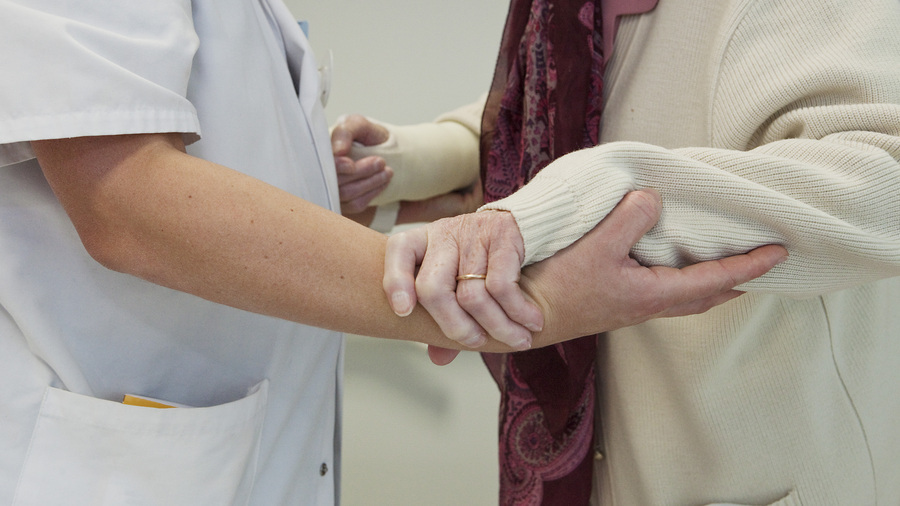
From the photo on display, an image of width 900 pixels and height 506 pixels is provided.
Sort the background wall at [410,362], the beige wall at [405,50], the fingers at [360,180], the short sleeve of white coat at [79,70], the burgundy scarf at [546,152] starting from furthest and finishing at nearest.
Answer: the beige wall at [405,50]
the background wall at [410,362]
the fingers at [360,180]
the burgundy scarf at [546,152]
the short sleeve of white coat at [79,70]

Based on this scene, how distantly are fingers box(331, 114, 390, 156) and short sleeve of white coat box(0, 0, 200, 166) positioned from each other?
0.53m

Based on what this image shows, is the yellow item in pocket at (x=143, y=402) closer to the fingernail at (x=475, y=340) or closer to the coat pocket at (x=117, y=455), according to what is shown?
the coat pocket at (x=117, y=455)

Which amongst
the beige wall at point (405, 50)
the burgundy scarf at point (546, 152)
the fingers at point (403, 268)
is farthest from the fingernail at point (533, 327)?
the beige wall at point (405, 50)

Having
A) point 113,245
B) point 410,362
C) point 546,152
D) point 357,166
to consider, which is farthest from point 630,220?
point 410,362

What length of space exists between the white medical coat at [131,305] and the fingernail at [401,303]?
213 mm

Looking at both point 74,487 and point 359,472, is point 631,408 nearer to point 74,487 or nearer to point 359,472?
point 74,487

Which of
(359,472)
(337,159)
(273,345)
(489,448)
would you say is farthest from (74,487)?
(489,448)

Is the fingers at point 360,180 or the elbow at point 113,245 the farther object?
the fingers at point 360,180

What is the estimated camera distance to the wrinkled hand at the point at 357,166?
3.40 ft

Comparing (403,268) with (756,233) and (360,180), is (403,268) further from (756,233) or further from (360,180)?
(360,180)

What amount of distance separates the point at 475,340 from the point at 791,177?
12.5 inches

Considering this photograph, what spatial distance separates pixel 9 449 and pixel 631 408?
26.9 inches

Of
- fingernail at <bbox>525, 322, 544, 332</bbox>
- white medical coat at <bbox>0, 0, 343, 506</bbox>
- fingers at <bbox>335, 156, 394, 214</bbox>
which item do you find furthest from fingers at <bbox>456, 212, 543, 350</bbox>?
fingers at <bbox>335, 156, 394, 214</bbox>

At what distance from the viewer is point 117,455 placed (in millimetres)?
605
